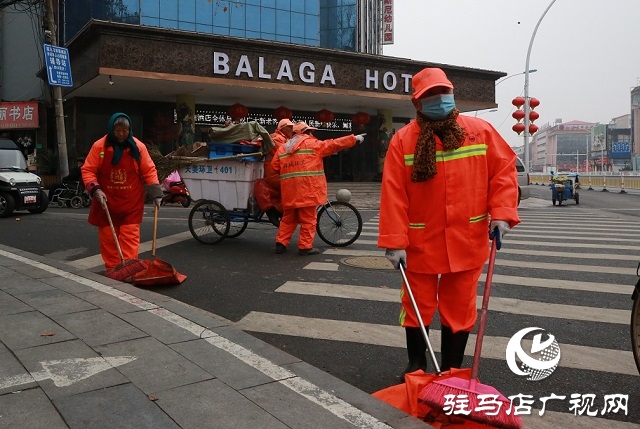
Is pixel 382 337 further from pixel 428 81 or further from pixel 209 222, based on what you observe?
pixel 209 222

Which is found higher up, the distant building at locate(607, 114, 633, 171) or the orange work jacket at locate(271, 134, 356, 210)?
the distant building at locate(607, 114, 633, 171)

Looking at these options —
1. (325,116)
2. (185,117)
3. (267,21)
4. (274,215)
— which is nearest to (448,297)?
(274,215)

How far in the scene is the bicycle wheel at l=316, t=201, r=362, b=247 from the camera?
26.8 ft

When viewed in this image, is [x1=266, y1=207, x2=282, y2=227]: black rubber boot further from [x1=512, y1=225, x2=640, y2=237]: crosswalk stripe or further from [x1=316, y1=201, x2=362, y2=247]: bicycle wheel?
[x1=512, y1=225, x2=640, y2=237]: crosswalk stripe

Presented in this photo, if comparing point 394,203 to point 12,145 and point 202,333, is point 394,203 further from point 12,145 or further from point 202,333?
point 12,145

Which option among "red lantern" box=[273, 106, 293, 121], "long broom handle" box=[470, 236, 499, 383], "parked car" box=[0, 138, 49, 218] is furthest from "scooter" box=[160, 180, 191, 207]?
"long broom handle" box=[470, 236, 499, 383]

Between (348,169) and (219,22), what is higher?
(219,22)

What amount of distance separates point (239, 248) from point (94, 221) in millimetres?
2406

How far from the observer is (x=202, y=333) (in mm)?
3803

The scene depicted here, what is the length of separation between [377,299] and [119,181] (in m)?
3.05

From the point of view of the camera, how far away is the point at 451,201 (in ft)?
9.93

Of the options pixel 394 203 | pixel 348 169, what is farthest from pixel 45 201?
pixel 348 169

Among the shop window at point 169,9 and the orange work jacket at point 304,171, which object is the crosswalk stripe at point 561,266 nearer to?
the orange work jacket at point 304,171

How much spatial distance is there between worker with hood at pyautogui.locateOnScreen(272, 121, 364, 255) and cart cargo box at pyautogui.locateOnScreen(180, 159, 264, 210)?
854mm
